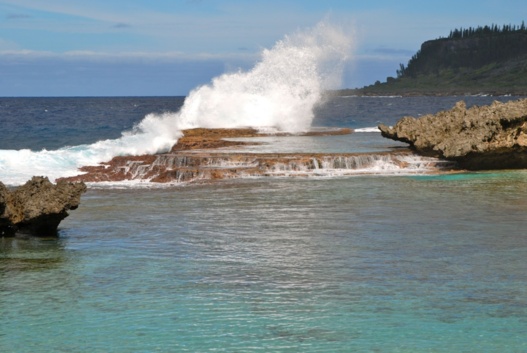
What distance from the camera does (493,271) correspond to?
1069cm

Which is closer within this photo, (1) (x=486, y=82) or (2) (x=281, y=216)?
(2) (x=281, y=216)

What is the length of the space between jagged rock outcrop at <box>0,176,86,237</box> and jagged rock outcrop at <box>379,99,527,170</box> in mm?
12541

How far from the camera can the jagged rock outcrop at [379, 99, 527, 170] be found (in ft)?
→ 74.3

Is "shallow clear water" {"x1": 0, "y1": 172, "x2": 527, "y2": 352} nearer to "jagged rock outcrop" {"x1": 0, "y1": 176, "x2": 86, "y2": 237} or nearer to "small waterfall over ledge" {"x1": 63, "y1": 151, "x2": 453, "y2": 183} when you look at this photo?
"jagged rock outcrop" {"x1": 0, "y1": 176, "x2": 86, "y2": 237}

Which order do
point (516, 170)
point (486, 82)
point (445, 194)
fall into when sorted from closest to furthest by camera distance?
point (445, 194) < point (516, 170) < point (486, 82)

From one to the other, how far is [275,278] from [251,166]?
12.4 meters

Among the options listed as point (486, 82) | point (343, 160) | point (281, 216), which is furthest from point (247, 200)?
point (486, 82)

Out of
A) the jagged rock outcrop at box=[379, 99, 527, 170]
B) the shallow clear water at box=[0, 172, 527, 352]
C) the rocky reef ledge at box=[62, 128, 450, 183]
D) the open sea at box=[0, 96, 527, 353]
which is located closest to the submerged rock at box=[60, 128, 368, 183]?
the rocky reef ledge at box=[62, 128, 450, 183]

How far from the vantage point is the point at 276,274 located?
10.6m

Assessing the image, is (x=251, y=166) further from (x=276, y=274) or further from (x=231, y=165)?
(x=276, y=274)

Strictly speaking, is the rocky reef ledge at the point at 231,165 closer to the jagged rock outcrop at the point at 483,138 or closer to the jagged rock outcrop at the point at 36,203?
the jagged rock outcrop at the point at 483,138

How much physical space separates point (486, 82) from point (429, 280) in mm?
188006

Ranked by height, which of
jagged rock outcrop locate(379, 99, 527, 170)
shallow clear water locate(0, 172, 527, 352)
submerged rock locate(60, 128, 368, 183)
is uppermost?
jagged rock outcrop locate(379, 99, 527, 170)

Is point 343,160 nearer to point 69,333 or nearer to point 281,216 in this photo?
point 281,216
